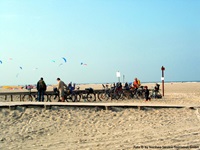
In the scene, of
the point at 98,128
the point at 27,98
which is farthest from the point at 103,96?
the point at 98,128

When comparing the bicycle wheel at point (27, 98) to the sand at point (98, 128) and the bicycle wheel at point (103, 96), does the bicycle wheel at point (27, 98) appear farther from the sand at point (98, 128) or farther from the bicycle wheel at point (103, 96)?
the sand at point (98, 128)

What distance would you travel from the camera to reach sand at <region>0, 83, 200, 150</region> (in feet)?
22.9

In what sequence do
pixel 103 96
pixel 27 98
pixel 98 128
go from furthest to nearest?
pixel 103 96 → pixel 27 98 → pixel 98 128

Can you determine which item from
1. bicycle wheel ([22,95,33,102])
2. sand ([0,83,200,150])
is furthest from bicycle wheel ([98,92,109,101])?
sand ([0,83,200,150])

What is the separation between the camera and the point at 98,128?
9.27m

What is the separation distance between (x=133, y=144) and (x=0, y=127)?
4461 mm

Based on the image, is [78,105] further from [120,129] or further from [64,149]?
[64,149]

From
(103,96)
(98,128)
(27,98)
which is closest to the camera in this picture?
(98,128)

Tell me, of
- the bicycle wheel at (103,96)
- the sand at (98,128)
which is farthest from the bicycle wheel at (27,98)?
the sand at (98,128)

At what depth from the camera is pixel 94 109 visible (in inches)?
471

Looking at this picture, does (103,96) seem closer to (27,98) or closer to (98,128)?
(27,98)

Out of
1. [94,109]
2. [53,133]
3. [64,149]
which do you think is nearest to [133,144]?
[64,149]

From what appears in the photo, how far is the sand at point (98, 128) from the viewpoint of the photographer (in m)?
6.98

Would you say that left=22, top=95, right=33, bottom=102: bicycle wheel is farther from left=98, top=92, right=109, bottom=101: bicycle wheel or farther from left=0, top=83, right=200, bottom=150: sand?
left=0, top=83, right=200, bottom=150: sand
